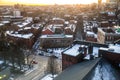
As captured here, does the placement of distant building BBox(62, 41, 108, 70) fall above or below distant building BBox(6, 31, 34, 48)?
above

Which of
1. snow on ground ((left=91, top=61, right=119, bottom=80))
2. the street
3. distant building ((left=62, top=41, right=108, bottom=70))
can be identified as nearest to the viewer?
snow on ground ((left=91, top=61, right=119, bottom=80))

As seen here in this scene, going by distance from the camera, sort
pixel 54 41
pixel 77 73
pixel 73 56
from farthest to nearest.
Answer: pixel 54 41 → pixel 73 56 → pixel 77 73

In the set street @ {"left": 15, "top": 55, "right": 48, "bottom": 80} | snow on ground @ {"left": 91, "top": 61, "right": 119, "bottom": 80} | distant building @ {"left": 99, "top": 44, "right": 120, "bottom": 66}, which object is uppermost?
distant building @ {"left": 99, "top": 44, "right": 120, "bottom": 66}

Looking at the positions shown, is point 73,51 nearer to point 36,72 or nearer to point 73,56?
point 73,56

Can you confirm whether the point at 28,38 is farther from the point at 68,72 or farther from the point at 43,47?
the point at 68,72

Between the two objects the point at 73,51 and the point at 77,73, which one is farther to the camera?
the point at 73,51

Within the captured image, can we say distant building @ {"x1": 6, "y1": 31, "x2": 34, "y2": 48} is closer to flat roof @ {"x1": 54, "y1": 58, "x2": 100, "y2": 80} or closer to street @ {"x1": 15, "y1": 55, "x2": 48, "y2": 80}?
street @ {"x1": 15, "y1": 55, "x2": 48, "y2": 80}

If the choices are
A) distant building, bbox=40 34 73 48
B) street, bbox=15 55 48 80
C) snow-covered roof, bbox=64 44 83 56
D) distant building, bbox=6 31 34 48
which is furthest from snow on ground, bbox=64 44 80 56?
distant building, bbox=6 31 34 48

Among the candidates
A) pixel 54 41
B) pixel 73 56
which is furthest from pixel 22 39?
pixel 73 56

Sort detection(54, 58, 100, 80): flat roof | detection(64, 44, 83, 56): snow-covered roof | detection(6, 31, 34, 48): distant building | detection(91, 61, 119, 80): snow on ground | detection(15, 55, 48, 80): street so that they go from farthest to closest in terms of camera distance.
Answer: detection(6, 31, 34, 48): distant building → detection(15, 55, 48, 80): street → detection(64, 44, 83, 56): snow-covered roof → detection(91, 61, 119, 80): snow on ground → detection(54, 58, 100, 80): flat roof

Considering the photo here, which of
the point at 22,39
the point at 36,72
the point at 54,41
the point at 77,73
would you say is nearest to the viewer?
the point at 77,73

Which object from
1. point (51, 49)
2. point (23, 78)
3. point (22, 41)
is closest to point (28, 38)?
point (22, 41)
